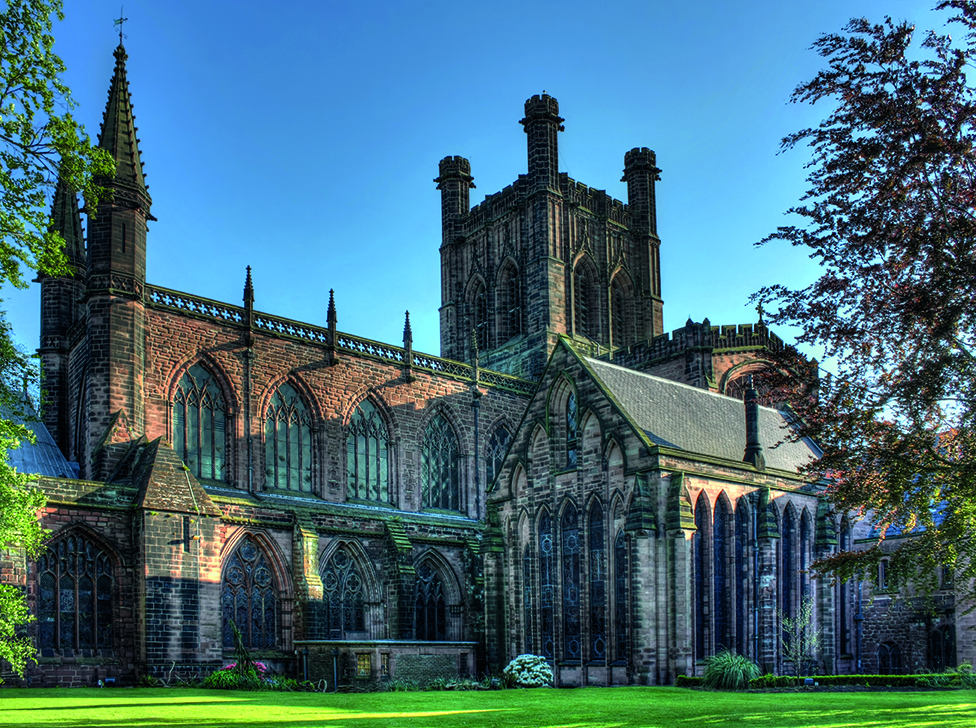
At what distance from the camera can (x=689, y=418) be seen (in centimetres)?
3350

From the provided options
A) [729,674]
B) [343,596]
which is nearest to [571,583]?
[729,674]

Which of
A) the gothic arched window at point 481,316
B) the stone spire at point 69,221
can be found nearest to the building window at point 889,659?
the gothic arched window at point 481,316

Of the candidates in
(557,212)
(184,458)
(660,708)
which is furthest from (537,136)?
(660,708)

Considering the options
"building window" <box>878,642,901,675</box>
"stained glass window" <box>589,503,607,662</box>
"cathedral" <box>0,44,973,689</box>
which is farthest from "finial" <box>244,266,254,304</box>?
"building window" <box>878,642,901,675</box>

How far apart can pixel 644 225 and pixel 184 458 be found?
35.1 meters

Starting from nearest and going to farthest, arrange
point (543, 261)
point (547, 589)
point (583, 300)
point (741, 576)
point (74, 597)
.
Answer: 1. point (74, 597)
2. point (741, 576)
3. point (547, 589)
4. point (543, 261)
5. point (583, 300)

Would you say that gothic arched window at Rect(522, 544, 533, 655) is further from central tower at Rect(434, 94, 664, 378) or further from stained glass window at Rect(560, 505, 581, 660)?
central tower at Rect(434, 94, 664, 378)

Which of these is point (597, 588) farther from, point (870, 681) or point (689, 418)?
point (870, 681)

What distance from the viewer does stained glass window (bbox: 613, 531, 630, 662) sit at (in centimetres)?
2848

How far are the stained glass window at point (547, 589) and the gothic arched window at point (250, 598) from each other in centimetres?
923

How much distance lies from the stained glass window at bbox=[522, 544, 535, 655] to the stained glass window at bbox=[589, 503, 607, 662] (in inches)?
107

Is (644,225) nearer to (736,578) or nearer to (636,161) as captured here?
(636,161)

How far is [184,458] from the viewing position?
35.1 metres

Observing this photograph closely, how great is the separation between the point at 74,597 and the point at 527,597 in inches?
542
